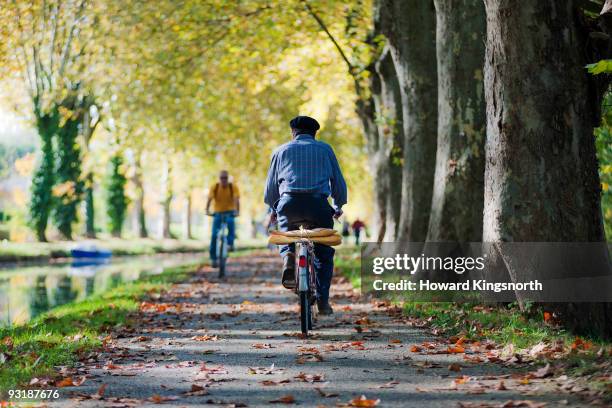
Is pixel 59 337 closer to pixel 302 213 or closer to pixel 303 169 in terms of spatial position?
pixel 302 213

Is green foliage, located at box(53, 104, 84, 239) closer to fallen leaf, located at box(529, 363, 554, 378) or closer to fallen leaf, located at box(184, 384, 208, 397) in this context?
fallen leaf, located at box(184, 384, 208, 397)

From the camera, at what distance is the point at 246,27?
2077 cm

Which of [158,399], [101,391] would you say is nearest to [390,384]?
[158,399]

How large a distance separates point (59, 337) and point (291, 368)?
9.75 ft

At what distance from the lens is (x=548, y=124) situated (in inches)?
314

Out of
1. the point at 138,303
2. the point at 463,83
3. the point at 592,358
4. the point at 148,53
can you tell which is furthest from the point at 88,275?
the point at 592,358

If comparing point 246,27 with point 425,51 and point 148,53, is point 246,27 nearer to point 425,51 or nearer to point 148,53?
point 148,53

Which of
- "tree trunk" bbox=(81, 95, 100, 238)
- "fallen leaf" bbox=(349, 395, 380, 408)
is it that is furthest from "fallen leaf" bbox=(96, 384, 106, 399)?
"tree trunk" bbox=(81, 95, 100, 238)

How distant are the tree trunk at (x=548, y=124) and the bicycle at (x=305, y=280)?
1975 millimetres

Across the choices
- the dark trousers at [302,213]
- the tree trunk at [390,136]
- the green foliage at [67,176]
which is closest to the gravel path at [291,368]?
the dark trousers at [302,213]

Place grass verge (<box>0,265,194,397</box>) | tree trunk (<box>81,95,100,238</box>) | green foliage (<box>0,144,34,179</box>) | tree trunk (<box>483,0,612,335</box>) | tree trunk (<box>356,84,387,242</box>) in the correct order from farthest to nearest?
green foliage (<box>0,144,34,179</box>) < tree trunk (<box>81,95,100,238</box>) < tree trunk (<box>356,84,387,242</box>) < tree trunk (<box>483,0,612,335</box>) < grass verge (<box>0,265,194,397</box>)

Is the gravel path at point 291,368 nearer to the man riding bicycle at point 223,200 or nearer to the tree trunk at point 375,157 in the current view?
the man riding bicycle at point 223,200

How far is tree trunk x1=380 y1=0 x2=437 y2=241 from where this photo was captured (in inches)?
557

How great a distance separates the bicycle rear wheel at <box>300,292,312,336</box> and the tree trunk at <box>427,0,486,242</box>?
3214 millimetres
